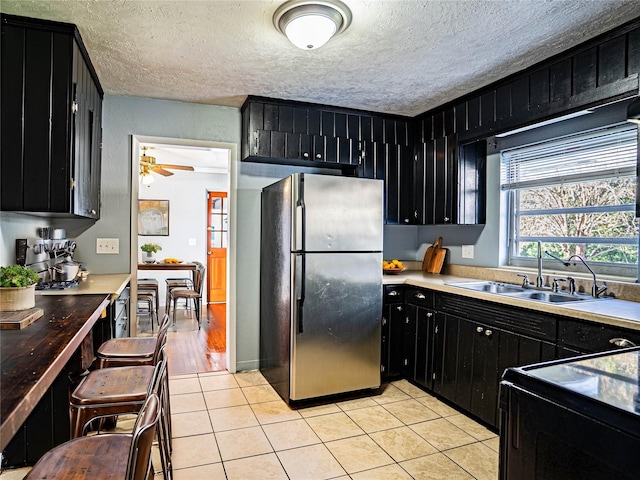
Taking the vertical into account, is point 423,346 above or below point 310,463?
above

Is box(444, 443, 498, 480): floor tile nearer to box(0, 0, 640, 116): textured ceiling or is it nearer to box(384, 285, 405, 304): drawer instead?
box(384, 285, 405, 304): drawer

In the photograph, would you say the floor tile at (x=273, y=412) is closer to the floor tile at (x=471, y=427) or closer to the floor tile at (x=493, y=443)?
the floor tile at (x=471, y=427)

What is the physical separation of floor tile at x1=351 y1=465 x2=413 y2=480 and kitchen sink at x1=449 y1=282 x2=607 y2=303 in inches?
45.6

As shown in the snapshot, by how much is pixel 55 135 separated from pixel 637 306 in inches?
123

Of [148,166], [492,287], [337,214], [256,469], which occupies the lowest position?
[256,469]

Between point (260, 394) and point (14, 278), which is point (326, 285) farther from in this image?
point (14, 278)

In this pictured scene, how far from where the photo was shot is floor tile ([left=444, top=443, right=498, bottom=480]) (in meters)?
2.16

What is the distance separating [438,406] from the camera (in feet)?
9.81

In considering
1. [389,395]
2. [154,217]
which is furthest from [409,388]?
[154,217]

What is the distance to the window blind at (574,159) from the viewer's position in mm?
2521

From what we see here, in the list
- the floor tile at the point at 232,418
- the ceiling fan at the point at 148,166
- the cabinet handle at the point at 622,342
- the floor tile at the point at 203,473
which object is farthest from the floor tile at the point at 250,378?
the ceiling fan at the point at 148,166

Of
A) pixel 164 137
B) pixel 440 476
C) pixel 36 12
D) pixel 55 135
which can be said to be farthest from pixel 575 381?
pixel 164 137

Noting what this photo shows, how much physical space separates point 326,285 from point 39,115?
1957 mm

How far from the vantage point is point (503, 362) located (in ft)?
8.18
